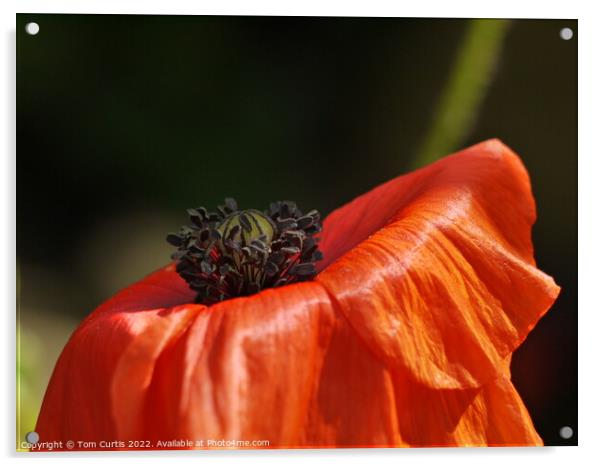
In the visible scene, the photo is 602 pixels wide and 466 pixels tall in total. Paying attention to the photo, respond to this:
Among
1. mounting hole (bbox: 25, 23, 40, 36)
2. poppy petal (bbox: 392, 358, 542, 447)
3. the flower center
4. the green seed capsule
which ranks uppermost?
mounting hole (bbox: 25, 23, 40, 36)

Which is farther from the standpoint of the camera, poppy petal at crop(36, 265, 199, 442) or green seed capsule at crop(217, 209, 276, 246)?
green seed capsule at crop(217, 209, 276, 246)

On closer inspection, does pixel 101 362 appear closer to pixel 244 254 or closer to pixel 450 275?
pixel 244 254

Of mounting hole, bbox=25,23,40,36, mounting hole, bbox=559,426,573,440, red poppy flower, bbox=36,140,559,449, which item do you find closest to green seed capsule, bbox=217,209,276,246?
red poppy flower, bbox=36,140,559,449

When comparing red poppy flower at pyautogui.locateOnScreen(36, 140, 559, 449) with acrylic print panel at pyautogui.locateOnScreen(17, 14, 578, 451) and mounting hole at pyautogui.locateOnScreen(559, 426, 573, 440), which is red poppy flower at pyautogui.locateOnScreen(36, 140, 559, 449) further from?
mounting hole at pyautogui.locateOnScreen(559, 426, 573, 440)

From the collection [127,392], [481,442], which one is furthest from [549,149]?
[127,392]
